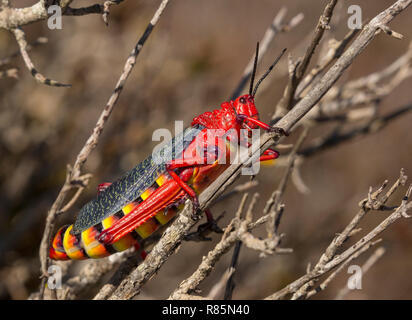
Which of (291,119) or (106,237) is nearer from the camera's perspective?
(291,119)

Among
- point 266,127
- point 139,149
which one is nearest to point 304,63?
point 266,127

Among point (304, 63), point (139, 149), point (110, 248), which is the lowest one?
point (110, 248)

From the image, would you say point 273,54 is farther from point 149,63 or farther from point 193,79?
point 149,63

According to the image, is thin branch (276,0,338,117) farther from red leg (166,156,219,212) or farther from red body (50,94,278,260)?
red leg (166,156,219,212)

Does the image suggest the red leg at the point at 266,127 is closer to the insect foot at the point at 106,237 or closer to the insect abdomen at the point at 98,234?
the insect abdomen at the point at 98,234

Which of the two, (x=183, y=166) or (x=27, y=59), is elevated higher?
(x=27, y=59)

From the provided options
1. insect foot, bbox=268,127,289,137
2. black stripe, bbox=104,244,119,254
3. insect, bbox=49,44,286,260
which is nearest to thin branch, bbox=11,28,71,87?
insect, bbox=49,44,286,260

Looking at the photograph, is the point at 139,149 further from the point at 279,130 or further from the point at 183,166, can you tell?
the point at 279,130
